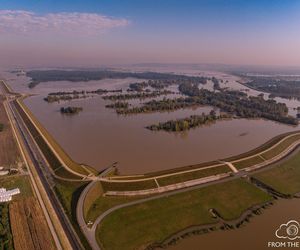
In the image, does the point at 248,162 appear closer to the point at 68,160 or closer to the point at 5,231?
the point at 68,160

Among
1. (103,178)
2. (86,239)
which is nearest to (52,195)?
(103,178)

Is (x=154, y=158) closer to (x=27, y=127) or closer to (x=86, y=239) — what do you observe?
(x=86, y=239)

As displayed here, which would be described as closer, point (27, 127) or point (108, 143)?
point (108, 143)

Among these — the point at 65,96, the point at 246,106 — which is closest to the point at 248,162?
the point at 246,106

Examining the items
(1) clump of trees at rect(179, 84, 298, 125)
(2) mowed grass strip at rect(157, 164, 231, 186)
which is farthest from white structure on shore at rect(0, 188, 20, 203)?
(1) clump of trees at rect(179, 84, 298, 125)

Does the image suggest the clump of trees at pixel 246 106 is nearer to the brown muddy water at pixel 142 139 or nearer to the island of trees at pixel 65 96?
the brown muddy water at pixel 142 139

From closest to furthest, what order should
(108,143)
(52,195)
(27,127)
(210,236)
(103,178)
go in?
(210,236), (52,195), (103,178), (108,143), (27,127)

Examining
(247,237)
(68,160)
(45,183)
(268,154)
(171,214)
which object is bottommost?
(247,237)
